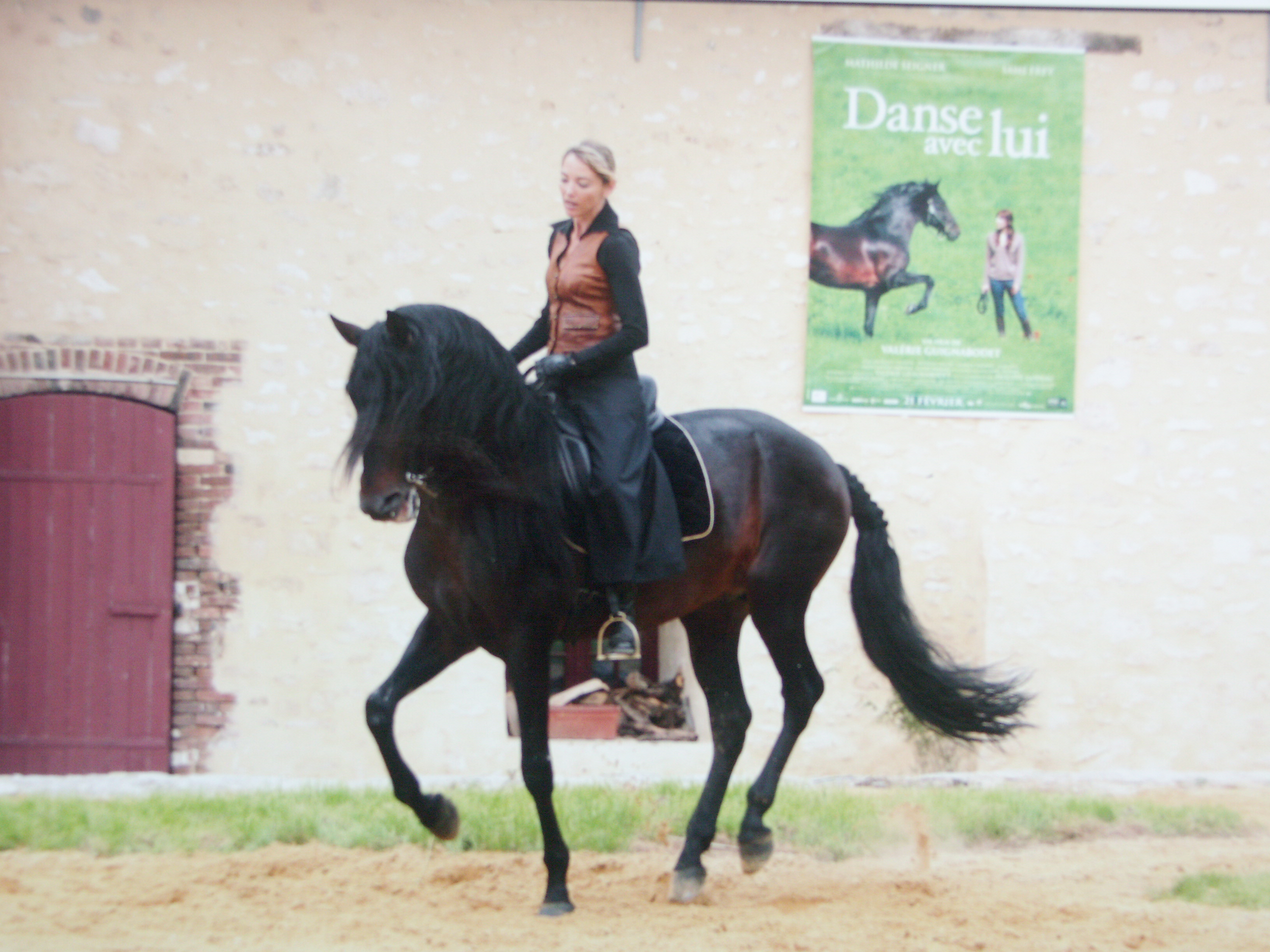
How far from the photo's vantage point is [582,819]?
18.9ft

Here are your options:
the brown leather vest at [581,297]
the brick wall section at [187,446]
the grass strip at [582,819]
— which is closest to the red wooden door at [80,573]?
the brick wall section at [187,446]

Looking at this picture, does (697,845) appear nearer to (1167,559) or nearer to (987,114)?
(1167,559)

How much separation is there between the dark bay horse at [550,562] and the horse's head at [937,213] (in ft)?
12.8

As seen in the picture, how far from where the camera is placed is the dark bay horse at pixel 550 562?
3869 millimetres

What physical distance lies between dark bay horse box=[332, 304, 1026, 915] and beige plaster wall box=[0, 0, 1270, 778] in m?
3.24

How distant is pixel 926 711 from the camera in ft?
17.7

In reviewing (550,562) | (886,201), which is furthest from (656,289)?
(550,562)

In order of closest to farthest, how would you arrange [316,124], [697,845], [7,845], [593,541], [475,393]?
1. [475,393]
2. [593,541]
3. [697,845]
4. [7,845]
5. [316,124]

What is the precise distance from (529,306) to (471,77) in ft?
5.35

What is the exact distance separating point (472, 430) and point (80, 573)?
5.79 metres

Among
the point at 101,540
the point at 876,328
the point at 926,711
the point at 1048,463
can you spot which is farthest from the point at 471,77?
the point at 926,711

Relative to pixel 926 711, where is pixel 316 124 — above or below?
above

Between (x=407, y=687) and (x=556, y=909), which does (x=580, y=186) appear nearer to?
(x=407, y=687)

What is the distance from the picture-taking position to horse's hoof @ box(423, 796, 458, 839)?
4582mm
